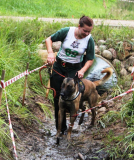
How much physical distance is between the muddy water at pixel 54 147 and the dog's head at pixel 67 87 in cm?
93

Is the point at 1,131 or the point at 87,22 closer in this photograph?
the point at 1,131

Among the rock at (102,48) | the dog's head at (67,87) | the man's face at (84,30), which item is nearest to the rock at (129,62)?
the rock at (102,48)

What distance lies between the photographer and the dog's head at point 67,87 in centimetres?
437

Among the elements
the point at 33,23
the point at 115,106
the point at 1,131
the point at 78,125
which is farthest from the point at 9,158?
the point at 33,23

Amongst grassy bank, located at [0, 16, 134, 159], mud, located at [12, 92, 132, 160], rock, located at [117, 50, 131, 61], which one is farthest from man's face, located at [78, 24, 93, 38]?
rock, located at [117, 50, 131, 61]

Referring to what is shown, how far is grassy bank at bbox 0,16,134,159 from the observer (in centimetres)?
471

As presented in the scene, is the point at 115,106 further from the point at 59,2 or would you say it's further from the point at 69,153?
the point at 59,2

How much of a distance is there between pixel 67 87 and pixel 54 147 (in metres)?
1.17

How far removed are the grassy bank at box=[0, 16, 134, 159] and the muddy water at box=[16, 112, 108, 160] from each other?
0.34 m

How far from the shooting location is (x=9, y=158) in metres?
3.54

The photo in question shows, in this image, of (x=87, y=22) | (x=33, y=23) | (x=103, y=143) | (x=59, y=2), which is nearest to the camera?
(x=87, y=22)

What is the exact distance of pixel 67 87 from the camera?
173 inches

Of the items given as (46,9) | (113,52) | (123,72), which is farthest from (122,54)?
(46,9)

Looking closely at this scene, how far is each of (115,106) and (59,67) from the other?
6.97 feet
